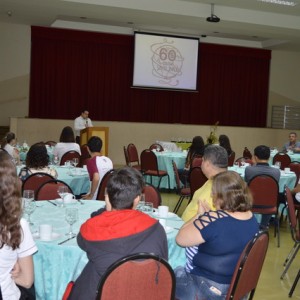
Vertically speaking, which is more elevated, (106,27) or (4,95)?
(106,27)

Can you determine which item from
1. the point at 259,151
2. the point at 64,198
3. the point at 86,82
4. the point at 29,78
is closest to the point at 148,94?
the point at 86,82

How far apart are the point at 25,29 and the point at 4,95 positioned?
1940mm

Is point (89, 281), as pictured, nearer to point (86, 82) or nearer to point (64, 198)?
point (64, 198)

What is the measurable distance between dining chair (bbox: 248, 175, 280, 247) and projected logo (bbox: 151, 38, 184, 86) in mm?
9312

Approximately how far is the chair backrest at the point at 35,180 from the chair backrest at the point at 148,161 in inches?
155

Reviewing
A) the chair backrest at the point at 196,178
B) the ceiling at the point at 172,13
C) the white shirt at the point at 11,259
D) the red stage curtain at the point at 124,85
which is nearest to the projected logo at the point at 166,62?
the red stage curtain at the point at 124,85

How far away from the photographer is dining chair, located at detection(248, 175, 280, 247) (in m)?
5.61

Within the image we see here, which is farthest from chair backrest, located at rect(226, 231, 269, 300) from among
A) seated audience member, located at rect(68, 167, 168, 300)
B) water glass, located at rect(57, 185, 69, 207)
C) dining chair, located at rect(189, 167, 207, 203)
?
dining chair, located at rect(189, 167, 207, 203)

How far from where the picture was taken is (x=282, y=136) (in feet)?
49.9

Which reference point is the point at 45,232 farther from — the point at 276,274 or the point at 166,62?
the point at 166,62

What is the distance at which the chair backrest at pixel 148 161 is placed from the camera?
8.49 meters

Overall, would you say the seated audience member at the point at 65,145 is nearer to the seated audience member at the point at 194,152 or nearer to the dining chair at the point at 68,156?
the dining chair at the point at 68,156

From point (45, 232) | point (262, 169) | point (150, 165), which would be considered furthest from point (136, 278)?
point (150, 165)

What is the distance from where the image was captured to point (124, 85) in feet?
48.6
